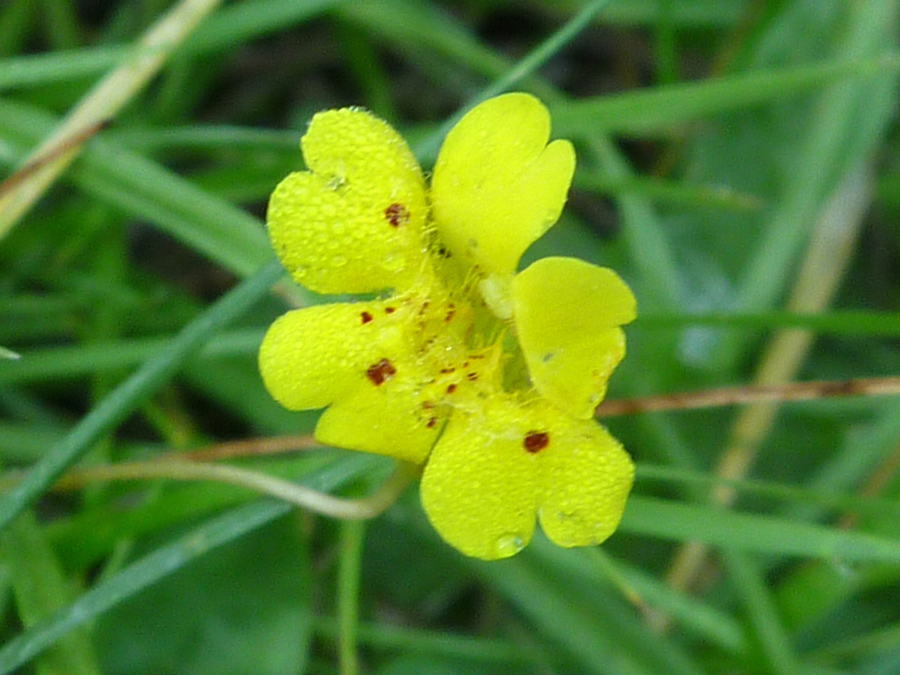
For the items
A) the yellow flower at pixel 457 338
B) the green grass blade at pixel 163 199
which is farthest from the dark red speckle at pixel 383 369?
the green grass blade at pixel 163 199

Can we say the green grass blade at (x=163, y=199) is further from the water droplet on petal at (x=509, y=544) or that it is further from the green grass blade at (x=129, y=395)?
the water droplet on petal at (x=509, y=544)

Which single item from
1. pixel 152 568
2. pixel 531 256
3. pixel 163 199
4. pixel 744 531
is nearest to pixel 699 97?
pixel 531 256

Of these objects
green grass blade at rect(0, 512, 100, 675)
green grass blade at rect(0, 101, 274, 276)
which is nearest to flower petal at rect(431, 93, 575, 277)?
green grass blade at rect(0, 101, 274, 276)

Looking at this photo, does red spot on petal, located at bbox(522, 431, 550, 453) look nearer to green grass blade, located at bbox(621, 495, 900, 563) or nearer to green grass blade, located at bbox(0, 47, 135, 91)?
green grass blade, located at bbox(621, 495, 900, 563)

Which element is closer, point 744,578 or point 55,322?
point 744,578

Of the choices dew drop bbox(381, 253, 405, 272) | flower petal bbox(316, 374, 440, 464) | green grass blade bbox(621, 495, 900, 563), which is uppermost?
green grass blade bbox(621, 495, 900, 563)

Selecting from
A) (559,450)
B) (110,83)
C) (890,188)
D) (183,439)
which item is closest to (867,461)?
(890,188)

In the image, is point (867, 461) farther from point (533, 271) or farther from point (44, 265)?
point (44, 265)
